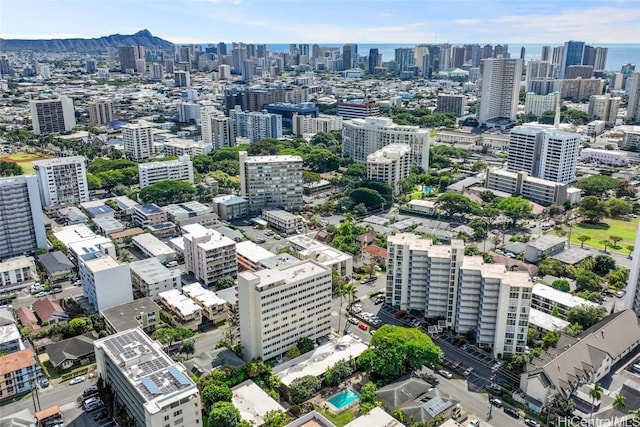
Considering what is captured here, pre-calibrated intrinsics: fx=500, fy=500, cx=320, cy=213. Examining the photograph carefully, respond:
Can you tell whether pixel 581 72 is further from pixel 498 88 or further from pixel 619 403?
pixel 619 403

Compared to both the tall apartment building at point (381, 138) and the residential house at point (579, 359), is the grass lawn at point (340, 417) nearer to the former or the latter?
the residential house at point (579, 359)

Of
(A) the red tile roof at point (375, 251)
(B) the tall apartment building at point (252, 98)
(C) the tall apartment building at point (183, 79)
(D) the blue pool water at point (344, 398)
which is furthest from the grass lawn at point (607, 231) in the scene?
(C) the tall apartment building at point (183, 79)

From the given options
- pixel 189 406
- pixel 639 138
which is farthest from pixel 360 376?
pixel 639 138

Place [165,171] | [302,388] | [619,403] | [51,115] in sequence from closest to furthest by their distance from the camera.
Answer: [619,403], [302,388], [165,171], [51,115]

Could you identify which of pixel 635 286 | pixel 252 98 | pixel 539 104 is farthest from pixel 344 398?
pixel 539 104

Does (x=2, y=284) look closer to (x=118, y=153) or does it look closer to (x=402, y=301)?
(x=402, y=301)
